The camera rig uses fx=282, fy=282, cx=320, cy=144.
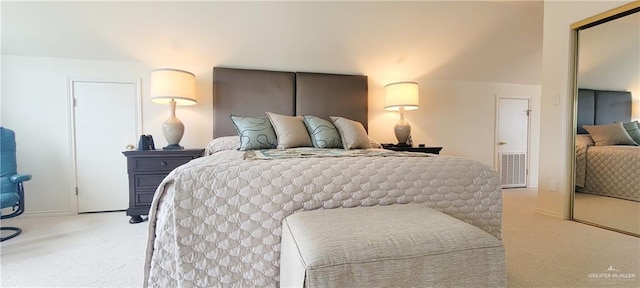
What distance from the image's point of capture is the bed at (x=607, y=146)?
244 cm

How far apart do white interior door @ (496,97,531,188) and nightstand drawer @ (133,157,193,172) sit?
14.0ft

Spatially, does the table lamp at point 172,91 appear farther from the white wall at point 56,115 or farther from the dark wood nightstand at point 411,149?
the dark wood nightstand at point 411,149

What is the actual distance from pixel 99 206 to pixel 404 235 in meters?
3.33

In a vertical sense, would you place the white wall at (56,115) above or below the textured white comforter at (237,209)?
above

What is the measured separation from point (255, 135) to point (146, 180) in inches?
45.4

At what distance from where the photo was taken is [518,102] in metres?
4.21

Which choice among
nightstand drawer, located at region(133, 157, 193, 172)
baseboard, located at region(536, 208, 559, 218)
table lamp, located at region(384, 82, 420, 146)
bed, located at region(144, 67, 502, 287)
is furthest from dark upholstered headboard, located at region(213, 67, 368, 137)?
baseboard, located at region(536, 208, 559, 218)

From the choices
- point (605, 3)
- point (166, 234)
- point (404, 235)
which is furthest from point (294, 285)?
point (605, 3)

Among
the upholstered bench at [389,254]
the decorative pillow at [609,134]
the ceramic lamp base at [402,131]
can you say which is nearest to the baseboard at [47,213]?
the upholstered bench at [389,254]

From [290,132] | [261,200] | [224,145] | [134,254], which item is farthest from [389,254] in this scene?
[224,145]

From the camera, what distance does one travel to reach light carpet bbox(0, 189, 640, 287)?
1.60 meters

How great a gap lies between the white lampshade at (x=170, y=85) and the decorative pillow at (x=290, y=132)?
93 centimetres

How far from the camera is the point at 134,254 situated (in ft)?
6.36

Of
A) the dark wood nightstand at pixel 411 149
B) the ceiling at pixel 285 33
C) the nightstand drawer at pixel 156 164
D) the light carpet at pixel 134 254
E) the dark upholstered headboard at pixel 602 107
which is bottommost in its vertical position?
the light carpet at pixel 134 254
